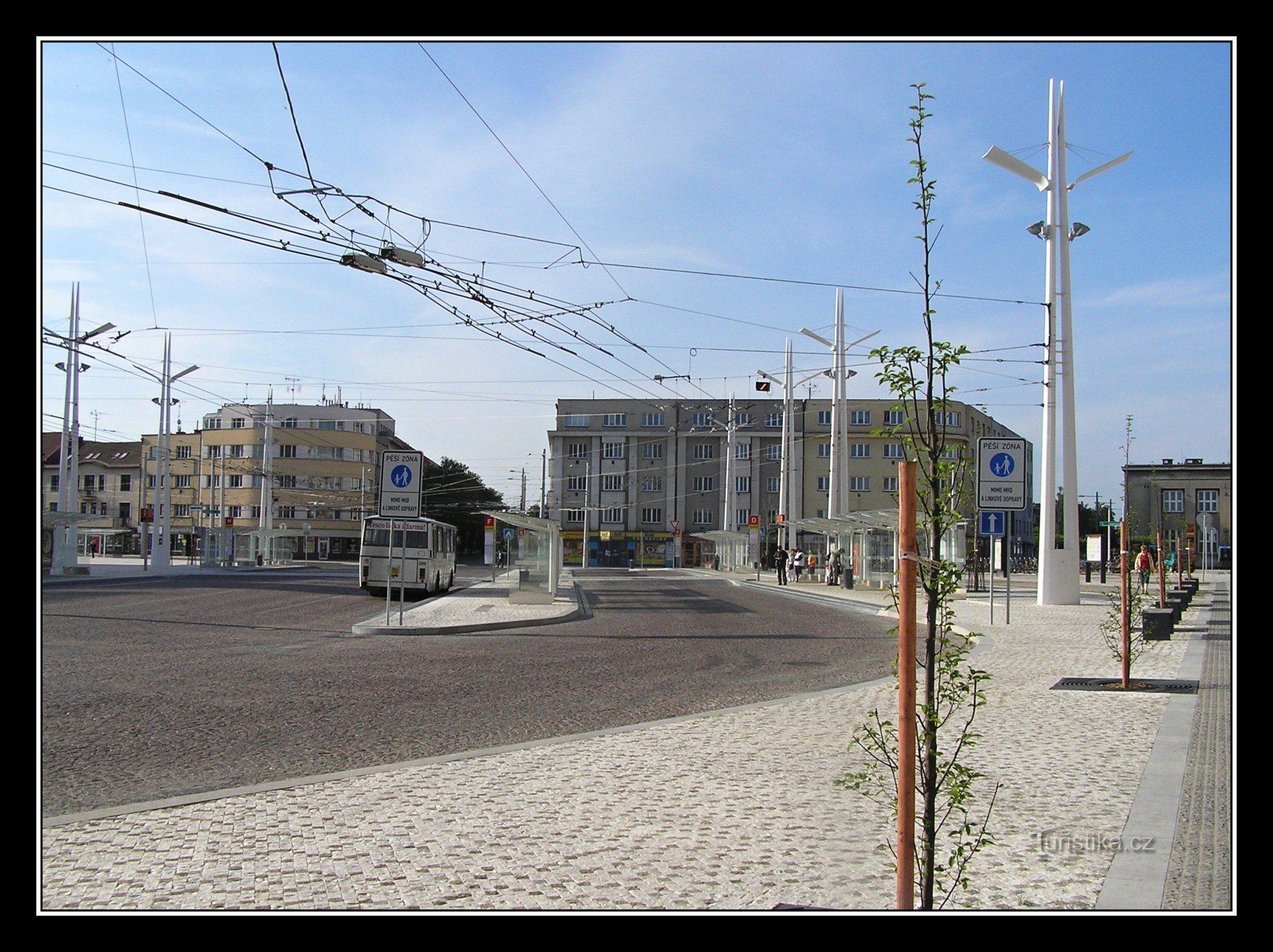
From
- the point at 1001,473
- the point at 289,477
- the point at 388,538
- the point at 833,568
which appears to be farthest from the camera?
the point at 289,477

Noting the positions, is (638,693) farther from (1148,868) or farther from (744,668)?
(1148,868)

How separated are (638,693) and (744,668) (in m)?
3.15

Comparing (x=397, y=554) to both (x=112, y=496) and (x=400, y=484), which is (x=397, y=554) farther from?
(x=112, y=496)

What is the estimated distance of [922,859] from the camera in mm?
4180

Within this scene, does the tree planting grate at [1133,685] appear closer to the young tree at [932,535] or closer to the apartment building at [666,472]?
the young tree at [932,535]

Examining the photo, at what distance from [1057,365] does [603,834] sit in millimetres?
26442

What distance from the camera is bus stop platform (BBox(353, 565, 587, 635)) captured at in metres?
21.9

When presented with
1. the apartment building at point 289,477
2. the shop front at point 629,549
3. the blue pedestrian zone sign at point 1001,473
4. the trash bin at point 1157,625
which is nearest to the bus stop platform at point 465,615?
the blue pedestrian zone sign at point 1001,473

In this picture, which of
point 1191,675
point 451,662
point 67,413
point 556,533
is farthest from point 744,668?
point 67,413

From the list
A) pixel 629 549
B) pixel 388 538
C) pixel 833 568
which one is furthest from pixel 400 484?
pixel 629 549

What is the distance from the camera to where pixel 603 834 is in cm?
609

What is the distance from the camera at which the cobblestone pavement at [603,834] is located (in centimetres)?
503

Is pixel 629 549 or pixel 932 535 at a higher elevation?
pixel 932 535
